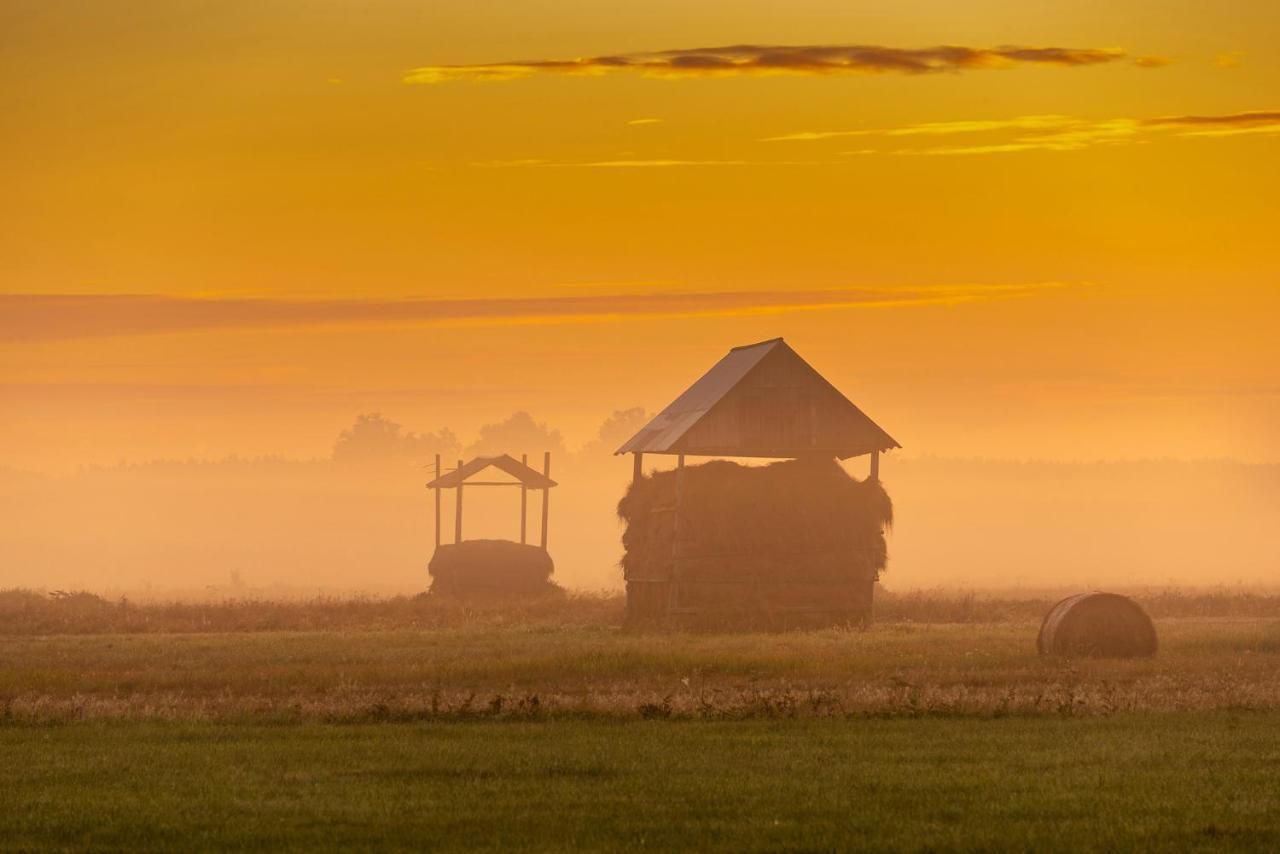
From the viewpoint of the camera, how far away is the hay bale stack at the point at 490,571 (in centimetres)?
6944

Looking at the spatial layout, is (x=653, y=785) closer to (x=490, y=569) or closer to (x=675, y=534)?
(x=675, y=534)

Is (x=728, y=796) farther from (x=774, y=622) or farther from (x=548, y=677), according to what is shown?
(x=774, y=622)

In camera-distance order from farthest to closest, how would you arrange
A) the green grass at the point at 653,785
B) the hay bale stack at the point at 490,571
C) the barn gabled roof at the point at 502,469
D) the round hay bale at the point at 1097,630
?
the barn gabled roof at the point at 502,469, the hay bale stack at the point at 490,571, the round hay bale at the point at 1097,630, the green grass at the point at 653,785

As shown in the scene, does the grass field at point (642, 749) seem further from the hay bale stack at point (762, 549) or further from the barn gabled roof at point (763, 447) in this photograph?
the barn gabled roof at point (763, 447)

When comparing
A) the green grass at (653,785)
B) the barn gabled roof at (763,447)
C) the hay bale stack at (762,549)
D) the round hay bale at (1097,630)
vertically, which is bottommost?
the green grass at (653,785)

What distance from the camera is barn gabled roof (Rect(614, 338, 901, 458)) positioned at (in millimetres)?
52375

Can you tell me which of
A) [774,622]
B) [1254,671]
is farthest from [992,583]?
[1254,671]

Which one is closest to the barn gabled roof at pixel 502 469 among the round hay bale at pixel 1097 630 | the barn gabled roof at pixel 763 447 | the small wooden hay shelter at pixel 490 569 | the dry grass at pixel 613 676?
the small wooden hay shelter at pixel 490 569

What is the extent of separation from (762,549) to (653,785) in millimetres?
30465

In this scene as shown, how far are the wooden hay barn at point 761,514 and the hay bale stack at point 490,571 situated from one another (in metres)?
16.2

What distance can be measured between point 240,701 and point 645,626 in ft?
72.1

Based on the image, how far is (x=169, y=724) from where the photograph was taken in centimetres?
2670

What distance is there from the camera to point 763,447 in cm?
5244

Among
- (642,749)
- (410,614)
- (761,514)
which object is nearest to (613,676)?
(642,749)
